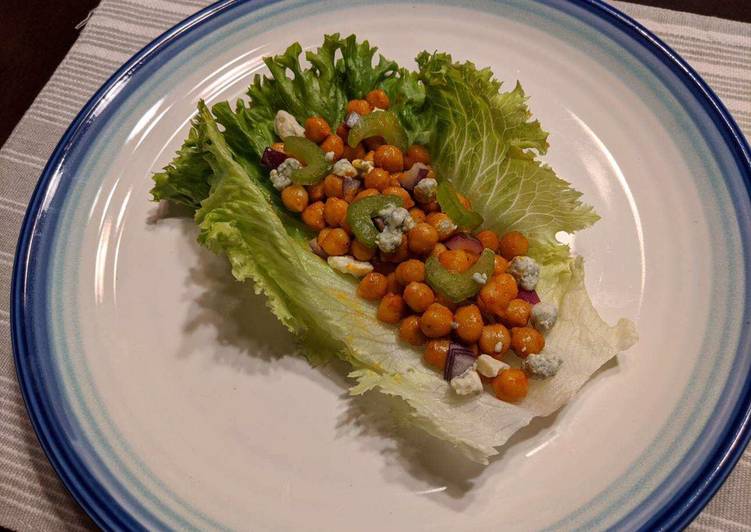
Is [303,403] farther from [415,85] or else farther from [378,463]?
[415,85]

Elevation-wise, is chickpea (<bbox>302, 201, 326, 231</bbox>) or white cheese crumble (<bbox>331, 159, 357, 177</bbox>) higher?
white cheese crumble (<bbox>331, 159, 357, 177</bbox>)

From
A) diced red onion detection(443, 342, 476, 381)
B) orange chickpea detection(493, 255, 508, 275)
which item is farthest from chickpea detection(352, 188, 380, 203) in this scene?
diced red onion detection(443, 342, 476, 381)

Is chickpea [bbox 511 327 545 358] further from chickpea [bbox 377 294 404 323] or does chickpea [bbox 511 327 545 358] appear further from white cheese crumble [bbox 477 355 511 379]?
chickpea [bbox 377 294 404 323]

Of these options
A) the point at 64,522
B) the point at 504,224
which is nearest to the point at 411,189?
the point at 504,224

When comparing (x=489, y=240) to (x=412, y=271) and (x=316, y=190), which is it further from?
(x=316, y=190)

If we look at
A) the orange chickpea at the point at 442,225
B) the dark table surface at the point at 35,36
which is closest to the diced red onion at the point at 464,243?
the orange chickpea at the point at 442,225

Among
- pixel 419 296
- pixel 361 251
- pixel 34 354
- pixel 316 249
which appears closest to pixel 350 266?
pixel 361 251
